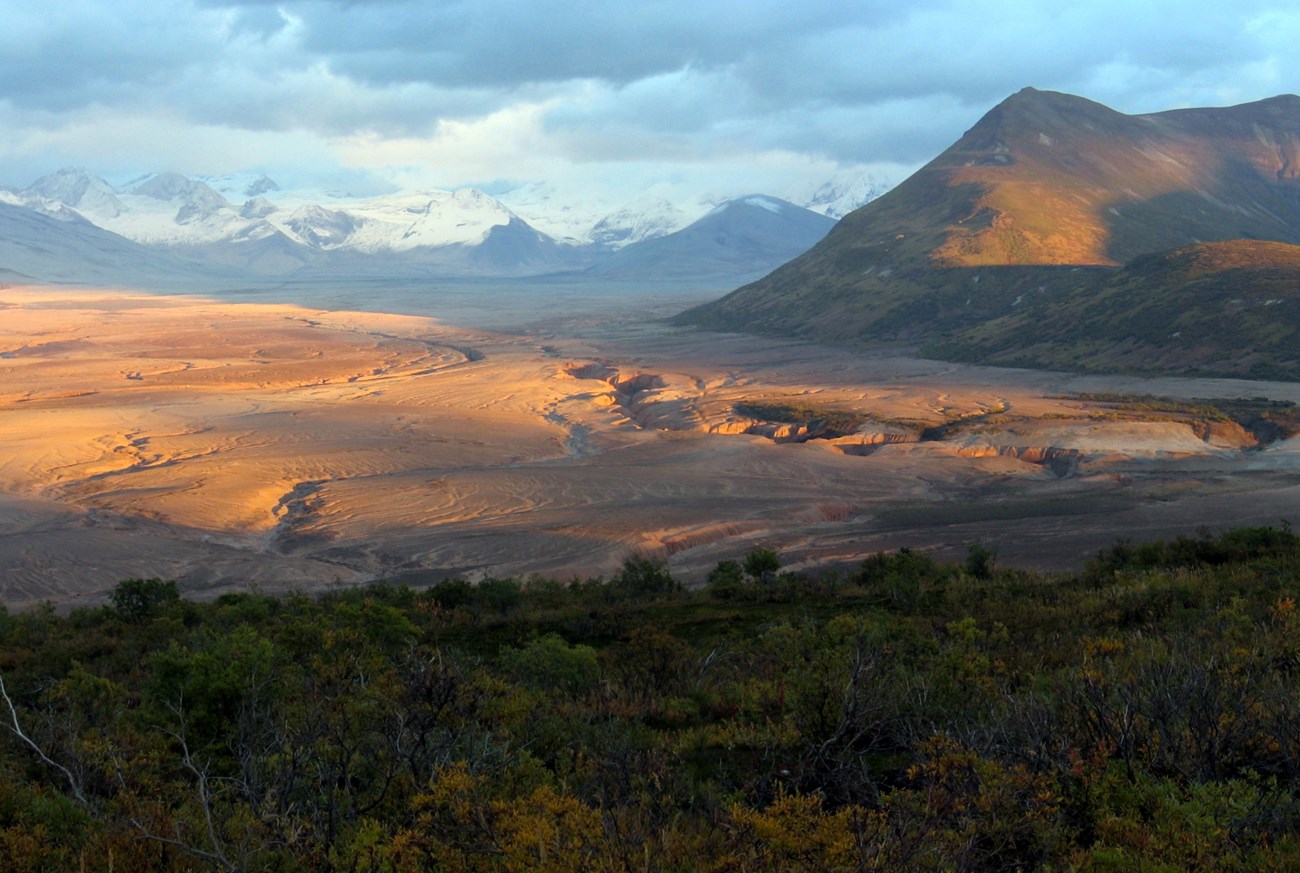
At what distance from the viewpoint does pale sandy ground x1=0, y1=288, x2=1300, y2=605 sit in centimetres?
3731

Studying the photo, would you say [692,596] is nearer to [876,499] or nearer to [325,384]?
[876,499]

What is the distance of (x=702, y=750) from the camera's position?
11.4 metres

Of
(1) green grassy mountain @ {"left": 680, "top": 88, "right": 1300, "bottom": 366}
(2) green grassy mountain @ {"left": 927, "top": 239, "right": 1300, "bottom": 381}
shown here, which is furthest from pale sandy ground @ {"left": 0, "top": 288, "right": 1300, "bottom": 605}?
(1) green grassy mountain @ {"left": 680, "top": 88, "right": 1300, "bottom": 366}

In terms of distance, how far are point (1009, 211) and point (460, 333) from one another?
78.6 meters

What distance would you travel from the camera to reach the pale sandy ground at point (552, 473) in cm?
3731

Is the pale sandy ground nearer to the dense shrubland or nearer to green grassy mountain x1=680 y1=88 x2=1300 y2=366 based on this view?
the dense shrubland

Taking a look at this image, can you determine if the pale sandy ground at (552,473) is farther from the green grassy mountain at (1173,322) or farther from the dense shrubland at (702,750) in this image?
the dense shrubland at (702,750)

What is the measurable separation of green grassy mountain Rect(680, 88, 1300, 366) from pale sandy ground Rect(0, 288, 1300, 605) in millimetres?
33088

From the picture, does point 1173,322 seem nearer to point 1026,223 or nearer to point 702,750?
point 1026,223

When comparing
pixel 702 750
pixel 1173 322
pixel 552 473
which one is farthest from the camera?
pixel 1173 322

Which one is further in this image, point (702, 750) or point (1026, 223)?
point (1026, 223)

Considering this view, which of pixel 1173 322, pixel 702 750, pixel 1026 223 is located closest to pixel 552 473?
pixel 702 750

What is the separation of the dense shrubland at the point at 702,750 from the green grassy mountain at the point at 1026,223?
86742mm

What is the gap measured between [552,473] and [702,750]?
38.6m
